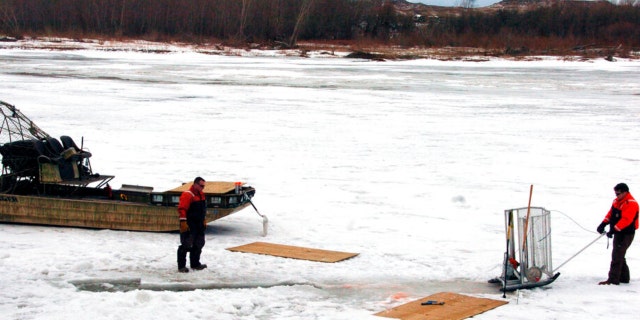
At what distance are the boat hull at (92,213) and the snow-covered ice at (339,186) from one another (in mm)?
243

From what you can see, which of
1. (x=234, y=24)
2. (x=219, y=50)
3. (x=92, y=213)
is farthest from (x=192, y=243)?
(x=234, y=24)

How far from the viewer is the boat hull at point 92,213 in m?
12.8

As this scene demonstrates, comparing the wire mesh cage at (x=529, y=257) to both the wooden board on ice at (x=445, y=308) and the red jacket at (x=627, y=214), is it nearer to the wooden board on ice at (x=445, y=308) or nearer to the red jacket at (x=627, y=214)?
the wooden board on ice at (x=445, y=308)

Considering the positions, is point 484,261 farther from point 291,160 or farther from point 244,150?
point 244,150

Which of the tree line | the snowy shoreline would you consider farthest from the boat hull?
the tree line

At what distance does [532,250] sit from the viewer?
10125 millimetres

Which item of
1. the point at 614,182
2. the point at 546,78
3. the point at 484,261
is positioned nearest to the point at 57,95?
the point at 614,182

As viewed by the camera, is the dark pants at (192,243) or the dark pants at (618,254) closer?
the dark pants at (618,254)

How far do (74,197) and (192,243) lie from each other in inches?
175

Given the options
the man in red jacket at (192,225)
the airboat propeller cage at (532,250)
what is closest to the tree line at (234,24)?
the man in red jacket at (192,225)

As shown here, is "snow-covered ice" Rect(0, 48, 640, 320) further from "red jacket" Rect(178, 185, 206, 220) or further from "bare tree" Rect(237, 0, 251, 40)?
"bare tree" Rect(237, 0, 251, 40)

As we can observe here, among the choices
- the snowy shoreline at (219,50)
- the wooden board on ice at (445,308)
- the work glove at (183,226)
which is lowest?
the wooden board on ice at (445,308)

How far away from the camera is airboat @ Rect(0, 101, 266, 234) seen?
12812 mm

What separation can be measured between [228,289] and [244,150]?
10.6 meters
